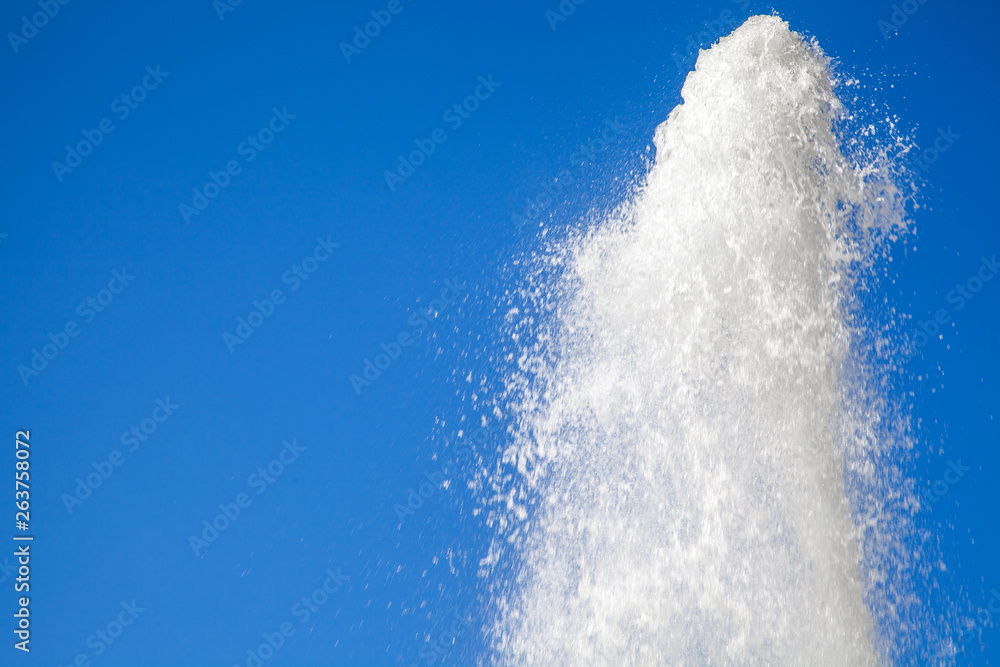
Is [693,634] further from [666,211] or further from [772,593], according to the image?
[666,211]

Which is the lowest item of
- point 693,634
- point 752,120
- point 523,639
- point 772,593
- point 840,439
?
point 523,639

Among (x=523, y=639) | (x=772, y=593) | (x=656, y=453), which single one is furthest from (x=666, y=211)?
(x=523, y=639)

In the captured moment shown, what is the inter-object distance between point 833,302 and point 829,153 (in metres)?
0.74

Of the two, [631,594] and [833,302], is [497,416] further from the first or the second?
[833,302]

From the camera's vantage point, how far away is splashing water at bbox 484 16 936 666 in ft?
11.2

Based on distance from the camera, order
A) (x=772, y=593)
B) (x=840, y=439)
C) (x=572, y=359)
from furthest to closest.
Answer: (x=572, y=359) → (x=840, y=439) → (x=772, y=593)

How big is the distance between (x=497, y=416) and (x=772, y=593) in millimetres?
1569

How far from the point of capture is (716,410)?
351 centimetres

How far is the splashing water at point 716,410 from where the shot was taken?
341cm

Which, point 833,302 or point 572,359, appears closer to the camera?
point 833,302

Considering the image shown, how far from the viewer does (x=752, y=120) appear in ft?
12.1

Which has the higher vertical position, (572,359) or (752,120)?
(752,120)

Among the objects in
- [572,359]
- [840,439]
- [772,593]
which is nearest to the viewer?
[772,593]

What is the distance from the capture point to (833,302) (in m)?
3.67
